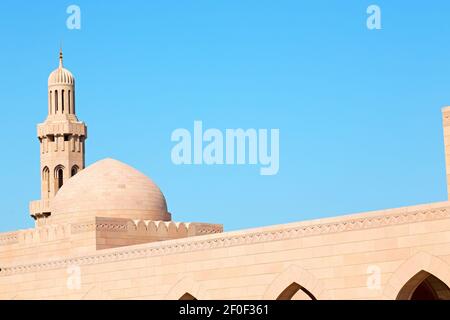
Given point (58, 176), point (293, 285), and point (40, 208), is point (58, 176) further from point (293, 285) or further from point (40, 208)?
point (293, 285)

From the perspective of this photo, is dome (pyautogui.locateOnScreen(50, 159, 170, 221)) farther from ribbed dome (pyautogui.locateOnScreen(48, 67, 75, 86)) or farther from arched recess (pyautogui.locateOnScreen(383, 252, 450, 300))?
arched recess (pyautogui.locateOnScreen(383, 252, 450, 300))

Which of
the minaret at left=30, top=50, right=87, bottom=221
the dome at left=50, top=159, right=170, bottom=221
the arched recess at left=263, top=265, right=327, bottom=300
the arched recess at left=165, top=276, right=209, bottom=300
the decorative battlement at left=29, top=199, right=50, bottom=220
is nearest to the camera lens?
the arched recess at left=263, top=265, right=327, bottom=300

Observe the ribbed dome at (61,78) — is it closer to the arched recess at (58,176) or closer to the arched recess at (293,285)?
the arched recess at (58,176)

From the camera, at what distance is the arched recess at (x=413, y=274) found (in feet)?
90.3

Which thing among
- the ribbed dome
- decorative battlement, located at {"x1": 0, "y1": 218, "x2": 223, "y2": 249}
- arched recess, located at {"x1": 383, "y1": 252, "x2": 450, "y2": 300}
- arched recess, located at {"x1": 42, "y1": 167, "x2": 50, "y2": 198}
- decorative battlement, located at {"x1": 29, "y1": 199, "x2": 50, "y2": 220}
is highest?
the ribbed dome

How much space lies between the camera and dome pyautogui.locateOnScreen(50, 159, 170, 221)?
40.1 meters

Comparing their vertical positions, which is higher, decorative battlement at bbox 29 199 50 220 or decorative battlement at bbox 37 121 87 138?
decorative battlement at bbox 37 121 87 138

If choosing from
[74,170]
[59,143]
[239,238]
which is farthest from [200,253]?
[59,143]

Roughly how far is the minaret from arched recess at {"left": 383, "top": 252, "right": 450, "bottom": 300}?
23223mm

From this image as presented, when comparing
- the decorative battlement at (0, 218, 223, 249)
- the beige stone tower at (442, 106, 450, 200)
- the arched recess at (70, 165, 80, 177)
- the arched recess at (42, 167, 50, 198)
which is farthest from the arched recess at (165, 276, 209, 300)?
the arched recess at (42, 167, 50, 198)

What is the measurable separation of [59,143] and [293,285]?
2086 centimetres

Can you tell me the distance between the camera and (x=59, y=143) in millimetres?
49719

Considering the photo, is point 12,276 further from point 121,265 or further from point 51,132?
point 51,132

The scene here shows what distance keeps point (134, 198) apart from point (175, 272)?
701cm
